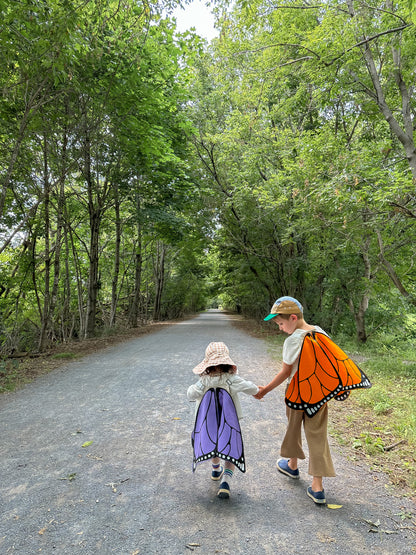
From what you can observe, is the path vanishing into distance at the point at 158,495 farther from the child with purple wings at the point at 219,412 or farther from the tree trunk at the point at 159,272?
the tree trunk at the point at 159,272

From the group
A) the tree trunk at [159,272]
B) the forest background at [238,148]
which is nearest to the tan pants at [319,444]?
the forest background at [238,148]

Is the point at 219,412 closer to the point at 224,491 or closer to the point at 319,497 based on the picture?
the point at 224,491

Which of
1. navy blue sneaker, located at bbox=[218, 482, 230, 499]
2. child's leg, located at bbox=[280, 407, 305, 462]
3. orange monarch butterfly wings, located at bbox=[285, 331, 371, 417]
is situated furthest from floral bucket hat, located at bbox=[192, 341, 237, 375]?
navy blue sneaker, located at bbox=[218, 482, 230, 499]

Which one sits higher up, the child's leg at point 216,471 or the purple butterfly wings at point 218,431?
the purple butterfly wings at point 218,431

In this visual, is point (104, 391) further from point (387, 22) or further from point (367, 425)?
point (387, 22)

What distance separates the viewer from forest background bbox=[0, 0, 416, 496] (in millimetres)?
5406

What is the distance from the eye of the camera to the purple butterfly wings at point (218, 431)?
2512 millimetres

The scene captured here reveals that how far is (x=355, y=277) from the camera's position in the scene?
35.1 feet

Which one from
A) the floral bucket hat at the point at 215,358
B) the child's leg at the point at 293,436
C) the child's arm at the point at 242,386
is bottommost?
the child's leg at the point at 293,436

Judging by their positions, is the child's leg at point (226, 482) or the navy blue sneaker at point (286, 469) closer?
the child's leg at point (226, 482)

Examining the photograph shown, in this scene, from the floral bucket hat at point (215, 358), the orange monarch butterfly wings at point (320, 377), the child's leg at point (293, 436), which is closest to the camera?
the orange monarch butterfly wings at point (320, 377)

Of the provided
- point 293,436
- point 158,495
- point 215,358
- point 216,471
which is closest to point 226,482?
point 216,471

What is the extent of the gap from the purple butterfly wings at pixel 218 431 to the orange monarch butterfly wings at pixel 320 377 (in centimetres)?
54

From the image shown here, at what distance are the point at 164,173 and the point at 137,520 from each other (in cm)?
1151
